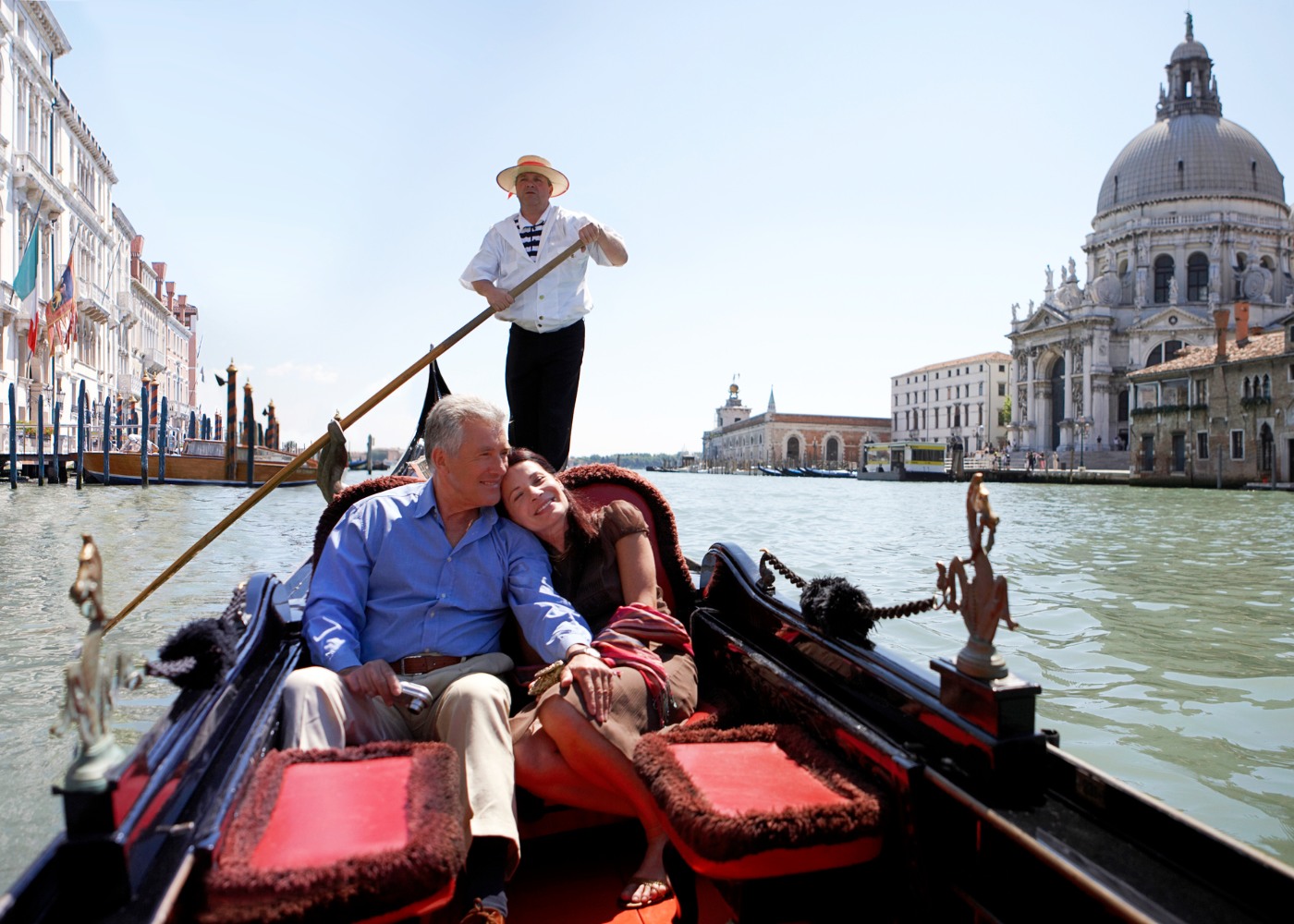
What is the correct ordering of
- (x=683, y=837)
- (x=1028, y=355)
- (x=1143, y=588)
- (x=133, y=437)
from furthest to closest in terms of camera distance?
(x=1028, y=355) < (x=133, y=437) < (x=1143, y=588) < (x=683, y=837)

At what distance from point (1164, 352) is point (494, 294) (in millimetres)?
36124

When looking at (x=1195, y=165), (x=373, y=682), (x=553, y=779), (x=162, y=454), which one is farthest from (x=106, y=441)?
(x=1195, y=165)

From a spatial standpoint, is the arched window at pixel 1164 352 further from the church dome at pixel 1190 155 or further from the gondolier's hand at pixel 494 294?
the gondolier's hand at pixel 494 294

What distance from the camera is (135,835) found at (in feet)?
2.65

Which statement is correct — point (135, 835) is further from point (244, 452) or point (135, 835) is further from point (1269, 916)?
point (244, 452)

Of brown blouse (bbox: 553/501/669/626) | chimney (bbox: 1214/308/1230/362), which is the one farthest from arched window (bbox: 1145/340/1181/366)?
brown blouse (bbox: 553/501/669/626)

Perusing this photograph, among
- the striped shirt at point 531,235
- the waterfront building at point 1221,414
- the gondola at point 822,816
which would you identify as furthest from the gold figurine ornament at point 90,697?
the waterfront building at point 1221,414

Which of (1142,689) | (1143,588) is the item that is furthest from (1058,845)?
(1143,588)

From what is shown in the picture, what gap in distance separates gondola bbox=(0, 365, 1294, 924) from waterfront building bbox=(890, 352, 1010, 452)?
43.3 metres

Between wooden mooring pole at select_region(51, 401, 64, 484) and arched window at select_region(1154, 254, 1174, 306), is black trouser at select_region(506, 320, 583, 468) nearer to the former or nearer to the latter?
wooden mooring pole at select_region(51, 401, 64, 484)

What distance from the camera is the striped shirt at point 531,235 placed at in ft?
8.36

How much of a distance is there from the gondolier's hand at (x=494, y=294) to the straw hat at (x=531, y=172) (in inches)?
11.4

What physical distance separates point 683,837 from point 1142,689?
256 cm

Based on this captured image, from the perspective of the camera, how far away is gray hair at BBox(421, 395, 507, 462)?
149 cm
